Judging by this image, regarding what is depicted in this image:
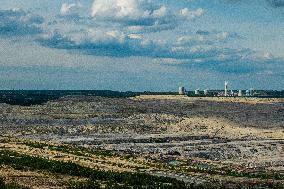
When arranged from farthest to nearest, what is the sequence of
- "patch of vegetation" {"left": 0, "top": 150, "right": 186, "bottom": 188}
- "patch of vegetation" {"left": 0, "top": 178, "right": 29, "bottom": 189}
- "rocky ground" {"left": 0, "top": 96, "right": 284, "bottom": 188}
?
"rocky ground" {"left": 0, "top": 96, "right": 284, "bottom": 188} < "patch of vegetation" {"left": 0, "top": 150, "right": 186, "bottom": 188} < "patch of vegetation" {"left": 0, "top": 178, "right": 29, "bottom": 189}

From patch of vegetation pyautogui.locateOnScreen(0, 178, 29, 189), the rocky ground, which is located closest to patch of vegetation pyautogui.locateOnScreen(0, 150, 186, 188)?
the rocky ground

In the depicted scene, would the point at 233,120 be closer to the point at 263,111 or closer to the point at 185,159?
the point at 263,111

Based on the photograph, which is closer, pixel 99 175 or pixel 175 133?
pixel 99 175

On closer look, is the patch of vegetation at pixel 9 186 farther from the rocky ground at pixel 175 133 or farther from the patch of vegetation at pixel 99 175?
the rocky ground at pixel 175 133

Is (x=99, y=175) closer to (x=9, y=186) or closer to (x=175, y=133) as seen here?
(x=9, y=186)

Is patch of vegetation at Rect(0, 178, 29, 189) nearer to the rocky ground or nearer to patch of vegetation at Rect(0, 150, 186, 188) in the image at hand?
patch of vegetation at Rect(0, 150, 186, 188)

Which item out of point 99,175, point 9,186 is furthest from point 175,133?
point 9,186

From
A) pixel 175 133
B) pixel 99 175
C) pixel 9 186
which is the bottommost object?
pixel 175 133

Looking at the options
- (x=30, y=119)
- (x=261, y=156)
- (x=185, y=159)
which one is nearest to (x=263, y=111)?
(x=30, y=119)

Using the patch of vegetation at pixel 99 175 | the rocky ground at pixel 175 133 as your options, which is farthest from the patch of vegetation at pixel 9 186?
the rocky ground at pixel 175 133

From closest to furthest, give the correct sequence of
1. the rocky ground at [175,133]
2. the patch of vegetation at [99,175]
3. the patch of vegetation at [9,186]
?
the patch of vegetation at [9,186] → the patch of vegetation at [99,175] → the rocky ground at [175,133]

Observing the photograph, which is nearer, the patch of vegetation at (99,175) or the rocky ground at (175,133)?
the patch of vegetation at (99,175)

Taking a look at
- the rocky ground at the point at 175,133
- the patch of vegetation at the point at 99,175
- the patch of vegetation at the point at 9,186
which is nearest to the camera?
the patch of vegetation at the point at 9,186
